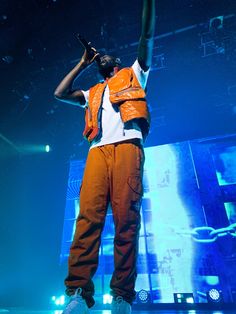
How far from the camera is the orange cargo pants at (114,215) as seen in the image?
1218mm

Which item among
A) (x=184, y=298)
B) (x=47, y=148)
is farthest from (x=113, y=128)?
(x=47, y=148)

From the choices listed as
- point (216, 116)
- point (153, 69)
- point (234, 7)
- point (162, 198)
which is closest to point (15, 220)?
point (162, 198)

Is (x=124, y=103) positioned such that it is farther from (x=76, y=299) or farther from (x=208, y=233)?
(x=208, y=233)

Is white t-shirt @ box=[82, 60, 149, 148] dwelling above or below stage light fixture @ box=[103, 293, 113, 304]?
above

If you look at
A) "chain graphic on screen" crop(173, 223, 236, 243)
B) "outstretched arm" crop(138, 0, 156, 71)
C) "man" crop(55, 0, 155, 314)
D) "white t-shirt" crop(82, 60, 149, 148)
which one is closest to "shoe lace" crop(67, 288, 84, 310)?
"man" crop(55, 0, 155, 314)

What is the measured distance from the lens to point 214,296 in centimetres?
379

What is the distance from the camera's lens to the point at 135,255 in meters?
1.32

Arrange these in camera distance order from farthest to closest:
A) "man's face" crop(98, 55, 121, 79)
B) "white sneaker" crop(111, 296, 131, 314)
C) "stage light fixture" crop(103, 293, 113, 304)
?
"stage light fixture" crop(103, 293, 113, 304) → "man's face" crop(98, 55, 121, 79) → "white sneaker" crop(111, 296, 131, 314)

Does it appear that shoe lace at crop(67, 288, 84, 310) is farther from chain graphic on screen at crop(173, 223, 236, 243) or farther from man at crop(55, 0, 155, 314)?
chain graphic on screen at crop(173, 223, 236, 243)

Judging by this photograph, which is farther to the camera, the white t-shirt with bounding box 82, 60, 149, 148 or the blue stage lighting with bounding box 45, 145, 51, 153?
the blue stage lighting with bounding box 45, 145, 51, 153

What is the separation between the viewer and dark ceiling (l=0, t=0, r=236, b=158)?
4418 millimetres

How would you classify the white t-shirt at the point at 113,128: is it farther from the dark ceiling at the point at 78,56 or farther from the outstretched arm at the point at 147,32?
the dark ceiling at the point at 78,56

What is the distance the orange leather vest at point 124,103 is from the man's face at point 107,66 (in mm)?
237

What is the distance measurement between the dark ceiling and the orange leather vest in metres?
3.24
